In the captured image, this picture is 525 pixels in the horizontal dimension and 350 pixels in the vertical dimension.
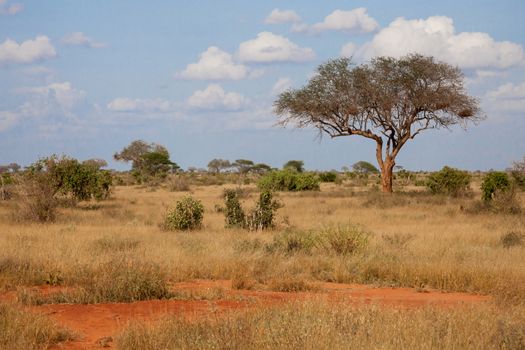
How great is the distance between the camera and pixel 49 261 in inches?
479

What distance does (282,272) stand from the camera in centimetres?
1205

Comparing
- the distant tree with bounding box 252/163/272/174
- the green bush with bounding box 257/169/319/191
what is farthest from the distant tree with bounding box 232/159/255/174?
the green bush with bounding box 257/169/319/191

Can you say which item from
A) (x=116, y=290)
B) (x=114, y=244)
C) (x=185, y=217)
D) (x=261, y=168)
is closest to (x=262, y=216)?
(x=185, y=217)

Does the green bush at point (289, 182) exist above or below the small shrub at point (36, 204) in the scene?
above

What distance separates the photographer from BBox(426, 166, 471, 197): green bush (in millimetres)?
35500

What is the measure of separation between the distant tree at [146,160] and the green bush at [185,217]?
4094 cm

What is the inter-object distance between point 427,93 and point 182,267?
1028 inches

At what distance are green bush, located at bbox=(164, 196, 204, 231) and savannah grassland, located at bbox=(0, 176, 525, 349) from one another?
0.58m

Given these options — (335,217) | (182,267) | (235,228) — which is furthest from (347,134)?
(182,267)

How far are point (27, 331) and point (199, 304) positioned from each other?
2981 millimetres

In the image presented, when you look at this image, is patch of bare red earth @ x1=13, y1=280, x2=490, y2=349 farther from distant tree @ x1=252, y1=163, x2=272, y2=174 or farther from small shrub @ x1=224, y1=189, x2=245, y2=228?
distant tree @ x1=252, y1=163, x2=272, y2=174

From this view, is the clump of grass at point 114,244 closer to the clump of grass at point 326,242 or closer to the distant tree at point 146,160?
the clump of grass at point 326,242

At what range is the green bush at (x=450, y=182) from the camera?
35.5 m

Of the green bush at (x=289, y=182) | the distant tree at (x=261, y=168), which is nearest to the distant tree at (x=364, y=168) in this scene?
the distant tree at (x=261, y=168)
